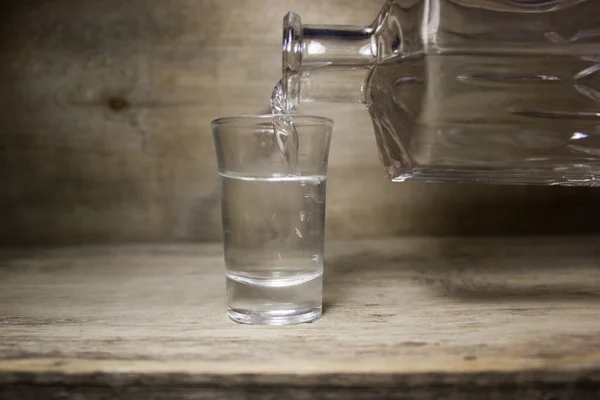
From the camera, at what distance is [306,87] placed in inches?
18.4

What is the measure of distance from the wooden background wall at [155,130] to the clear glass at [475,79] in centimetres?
22

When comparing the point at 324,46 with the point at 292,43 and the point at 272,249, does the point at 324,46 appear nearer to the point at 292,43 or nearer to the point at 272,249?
the point at 292,43

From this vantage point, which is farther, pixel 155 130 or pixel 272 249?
pixel 155 130

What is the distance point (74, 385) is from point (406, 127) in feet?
0.84

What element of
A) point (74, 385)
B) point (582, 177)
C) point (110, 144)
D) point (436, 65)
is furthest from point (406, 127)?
point (110, 144)

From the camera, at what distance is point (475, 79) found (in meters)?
0.43

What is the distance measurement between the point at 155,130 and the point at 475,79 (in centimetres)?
37

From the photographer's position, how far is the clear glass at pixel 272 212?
0.41 m

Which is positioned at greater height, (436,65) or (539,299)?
(436,65)

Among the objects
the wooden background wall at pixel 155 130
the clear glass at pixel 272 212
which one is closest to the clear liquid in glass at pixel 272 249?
the clear glass at pixel 272 212

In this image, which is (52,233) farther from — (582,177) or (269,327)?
(582,177)

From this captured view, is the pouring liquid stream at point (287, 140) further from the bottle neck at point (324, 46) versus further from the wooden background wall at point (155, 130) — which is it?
the wooden background wall at point (155, 130)

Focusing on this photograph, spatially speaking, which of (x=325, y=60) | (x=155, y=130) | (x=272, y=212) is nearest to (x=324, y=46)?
(x=325, y=60)

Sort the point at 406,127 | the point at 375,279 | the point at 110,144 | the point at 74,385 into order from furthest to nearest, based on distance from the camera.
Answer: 1. the point at 110,144
2. the point at 375,279
3. the point at 406,127
4. the point at 74,385
